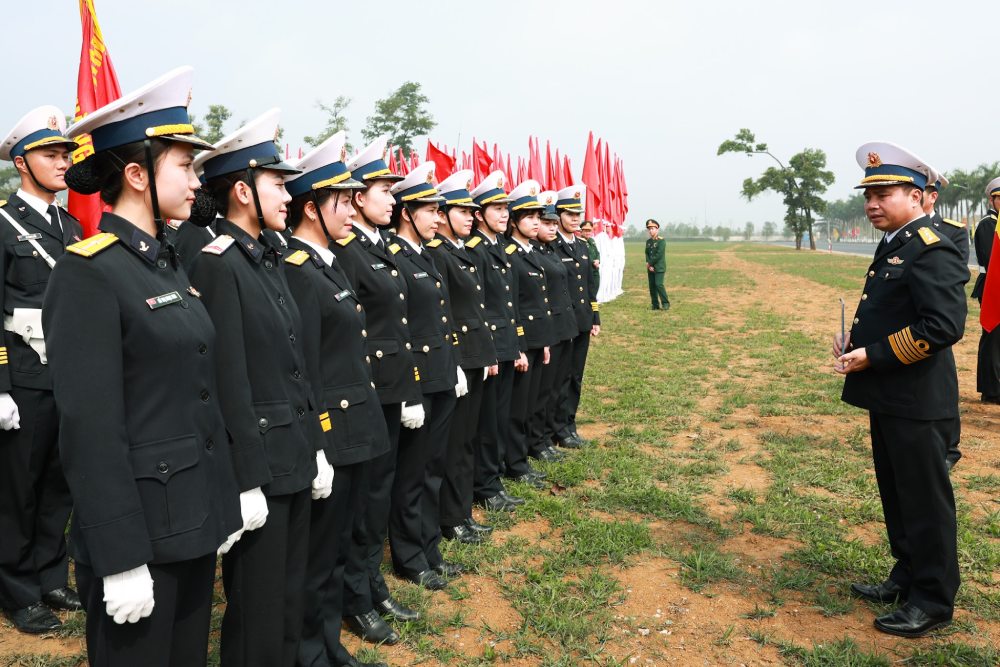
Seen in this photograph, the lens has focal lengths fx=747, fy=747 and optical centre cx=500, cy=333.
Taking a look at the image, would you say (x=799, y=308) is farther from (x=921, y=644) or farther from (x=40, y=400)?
(x=40, y=400)

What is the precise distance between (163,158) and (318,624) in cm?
183

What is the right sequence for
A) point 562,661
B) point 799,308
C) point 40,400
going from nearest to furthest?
point 562,661, point 40,400, point 799,308

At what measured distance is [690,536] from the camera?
179 inches

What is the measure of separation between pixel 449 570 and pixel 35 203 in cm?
277

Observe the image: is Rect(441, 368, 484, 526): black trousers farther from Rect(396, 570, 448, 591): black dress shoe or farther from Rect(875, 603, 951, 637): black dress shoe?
Rect(875, 603, 951, 637): black dress shoe

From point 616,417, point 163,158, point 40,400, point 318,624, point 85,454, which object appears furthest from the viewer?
point 616,417

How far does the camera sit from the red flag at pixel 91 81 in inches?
171

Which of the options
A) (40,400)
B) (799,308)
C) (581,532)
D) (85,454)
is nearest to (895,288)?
(581,532)

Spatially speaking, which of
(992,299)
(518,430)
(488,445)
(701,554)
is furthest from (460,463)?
(992,299)

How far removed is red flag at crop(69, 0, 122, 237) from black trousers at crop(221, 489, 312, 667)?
279cm

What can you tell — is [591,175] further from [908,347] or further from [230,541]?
[230,541]

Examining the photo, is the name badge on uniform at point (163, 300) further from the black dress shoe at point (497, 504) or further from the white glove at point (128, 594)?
the black dress shoe at point (497, 504)

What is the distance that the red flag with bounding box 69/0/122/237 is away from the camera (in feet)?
14.3

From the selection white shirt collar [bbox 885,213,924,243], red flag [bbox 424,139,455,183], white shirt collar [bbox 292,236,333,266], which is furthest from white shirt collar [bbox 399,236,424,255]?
red flag [bbox 424,139,455,183]
